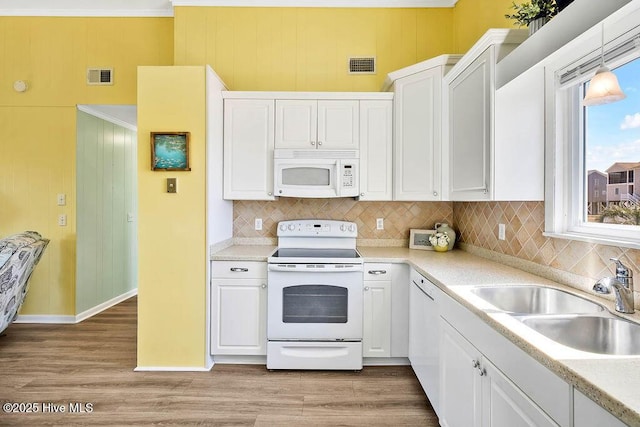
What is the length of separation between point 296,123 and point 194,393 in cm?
217

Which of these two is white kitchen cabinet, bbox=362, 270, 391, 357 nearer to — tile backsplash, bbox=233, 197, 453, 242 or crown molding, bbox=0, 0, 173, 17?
tile backsplash, bbox=233, 197, 453, 242

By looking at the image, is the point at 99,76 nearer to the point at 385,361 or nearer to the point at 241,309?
the point at 241,309

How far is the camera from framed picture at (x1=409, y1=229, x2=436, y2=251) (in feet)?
9.89

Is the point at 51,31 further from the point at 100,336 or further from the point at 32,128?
the point at 100,336

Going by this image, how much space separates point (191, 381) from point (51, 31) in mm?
3715

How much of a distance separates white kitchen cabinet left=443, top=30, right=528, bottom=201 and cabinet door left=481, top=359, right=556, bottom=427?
101cm

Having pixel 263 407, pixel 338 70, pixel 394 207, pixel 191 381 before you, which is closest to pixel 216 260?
pixel 191 381

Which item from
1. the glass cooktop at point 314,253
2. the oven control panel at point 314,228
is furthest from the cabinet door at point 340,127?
the glass cooktop at point 314,253

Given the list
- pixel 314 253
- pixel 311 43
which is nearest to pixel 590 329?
pixel 314 253

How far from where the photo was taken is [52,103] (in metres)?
3.48

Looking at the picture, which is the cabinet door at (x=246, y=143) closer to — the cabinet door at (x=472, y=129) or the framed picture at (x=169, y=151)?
the framed picture at (x=169, y=151)

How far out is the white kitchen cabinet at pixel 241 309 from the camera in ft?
8.47

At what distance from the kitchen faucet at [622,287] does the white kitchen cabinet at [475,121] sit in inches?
26.4

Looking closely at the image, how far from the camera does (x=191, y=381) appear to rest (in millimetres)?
2393
